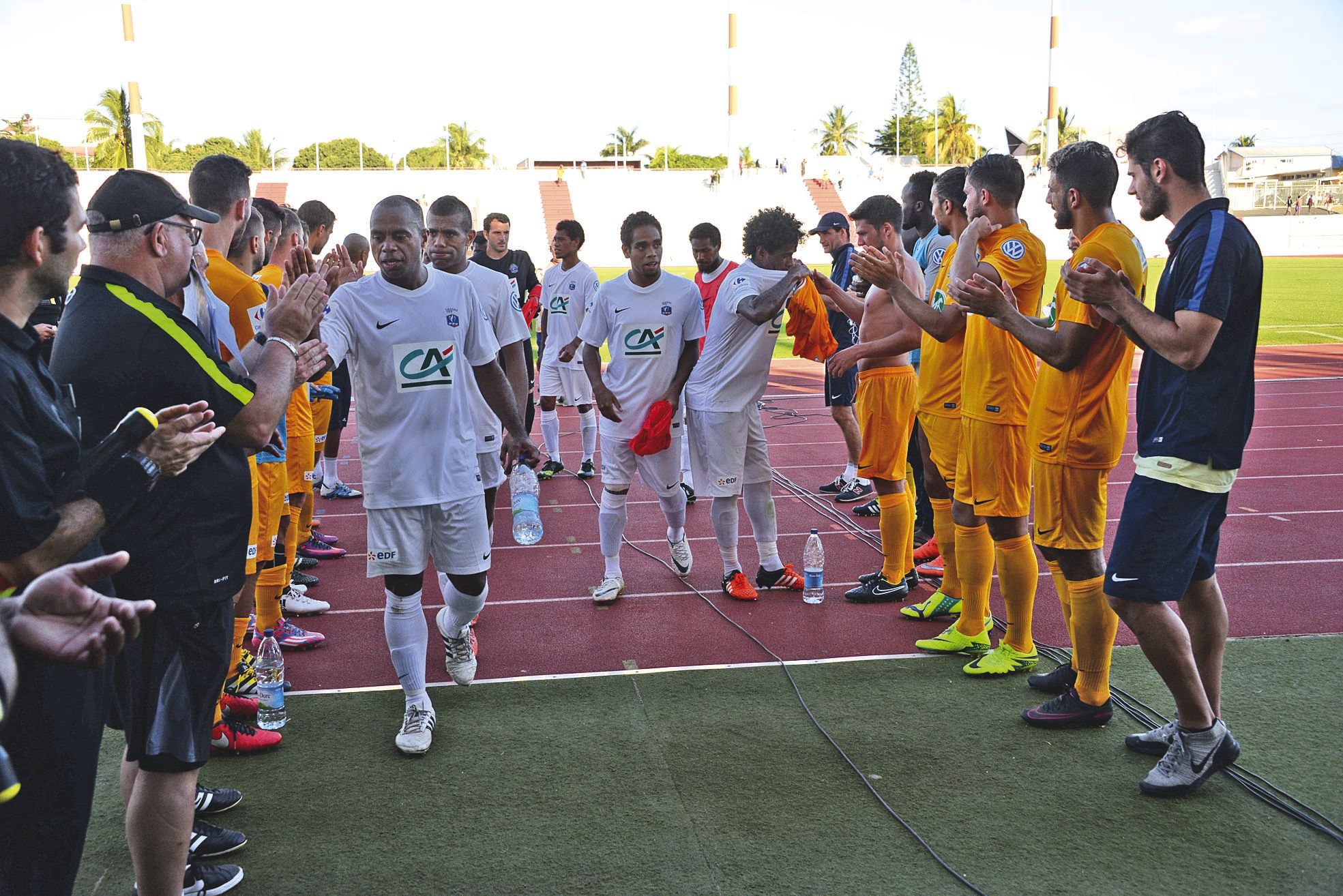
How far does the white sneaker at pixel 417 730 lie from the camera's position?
13.3 ft

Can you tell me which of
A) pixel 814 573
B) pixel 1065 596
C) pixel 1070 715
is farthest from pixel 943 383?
pixel 1070 715

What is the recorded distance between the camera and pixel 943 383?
5.55 metres

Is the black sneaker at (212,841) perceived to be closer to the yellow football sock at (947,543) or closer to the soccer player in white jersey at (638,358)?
the soccer player in white jersey at (638,358)

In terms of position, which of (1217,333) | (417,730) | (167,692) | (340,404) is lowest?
(417,730)

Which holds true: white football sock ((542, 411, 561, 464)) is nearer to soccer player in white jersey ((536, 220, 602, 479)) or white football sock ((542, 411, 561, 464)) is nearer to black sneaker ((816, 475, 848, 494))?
soccer player in white jersey ((536, 220, 602, 479))

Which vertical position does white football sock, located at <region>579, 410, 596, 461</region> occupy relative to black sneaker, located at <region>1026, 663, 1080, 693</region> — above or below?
above

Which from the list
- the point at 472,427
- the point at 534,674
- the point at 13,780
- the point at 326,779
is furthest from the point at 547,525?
the point at 13,780

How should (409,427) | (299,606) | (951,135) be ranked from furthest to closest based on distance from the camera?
(951,135) → (299,606) → (409,427)

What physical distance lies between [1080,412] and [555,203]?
5183cm

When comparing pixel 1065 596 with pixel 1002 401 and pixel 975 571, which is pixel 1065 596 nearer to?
pixel 975 571

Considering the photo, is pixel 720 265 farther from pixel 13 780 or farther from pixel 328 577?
pixel 13 780

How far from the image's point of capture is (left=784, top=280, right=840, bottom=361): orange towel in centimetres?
616

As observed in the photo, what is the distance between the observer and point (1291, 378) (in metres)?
14.8

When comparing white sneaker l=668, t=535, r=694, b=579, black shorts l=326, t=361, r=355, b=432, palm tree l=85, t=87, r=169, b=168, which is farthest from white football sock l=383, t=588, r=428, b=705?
palm tree l=85, t=87, r=169, b=168
